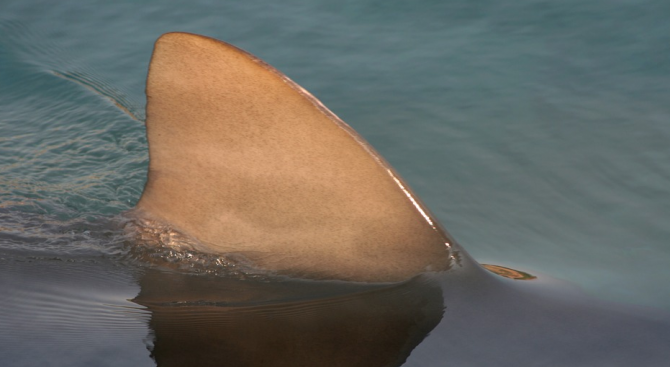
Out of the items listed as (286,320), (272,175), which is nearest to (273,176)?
(272,175)

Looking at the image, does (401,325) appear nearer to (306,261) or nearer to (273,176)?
(306,261)

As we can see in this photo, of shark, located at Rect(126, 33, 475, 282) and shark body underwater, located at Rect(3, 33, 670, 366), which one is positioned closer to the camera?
shark body underwater, located at Rect(3, 33, 670, 366)

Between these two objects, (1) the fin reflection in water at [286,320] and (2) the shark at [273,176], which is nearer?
Result: (1) the fin reflection in water at [286,320]

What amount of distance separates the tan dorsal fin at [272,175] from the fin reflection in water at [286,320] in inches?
3.4

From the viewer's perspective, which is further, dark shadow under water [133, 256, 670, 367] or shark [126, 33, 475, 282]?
shark [126, 33, 475, 282]

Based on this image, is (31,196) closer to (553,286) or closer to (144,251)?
(144,251)

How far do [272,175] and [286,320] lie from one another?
42 cm

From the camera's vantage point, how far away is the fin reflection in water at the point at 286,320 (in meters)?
1.69

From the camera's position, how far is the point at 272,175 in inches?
81.5

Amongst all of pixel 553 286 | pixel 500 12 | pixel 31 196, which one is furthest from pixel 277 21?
pixel 553 286

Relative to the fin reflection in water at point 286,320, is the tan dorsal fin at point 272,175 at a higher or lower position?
higher

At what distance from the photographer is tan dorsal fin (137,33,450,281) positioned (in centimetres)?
195

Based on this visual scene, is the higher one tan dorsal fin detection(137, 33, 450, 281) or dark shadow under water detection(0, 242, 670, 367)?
tan dorsal fin detection(137, 33, 450, 281)

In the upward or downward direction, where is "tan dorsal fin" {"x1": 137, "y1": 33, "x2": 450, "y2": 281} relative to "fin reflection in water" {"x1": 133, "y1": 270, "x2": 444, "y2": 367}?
upward
